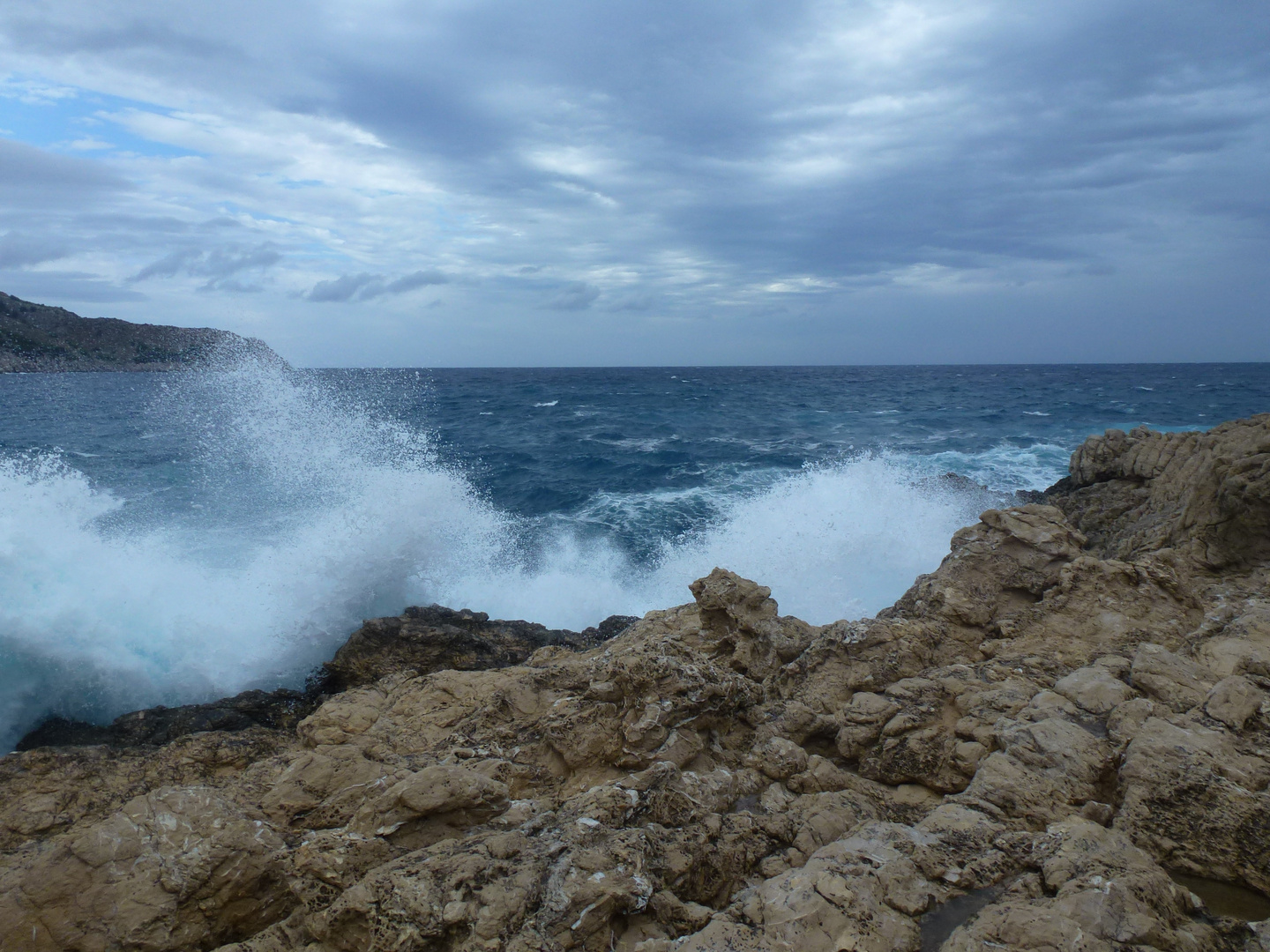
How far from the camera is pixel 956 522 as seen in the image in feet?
48.6

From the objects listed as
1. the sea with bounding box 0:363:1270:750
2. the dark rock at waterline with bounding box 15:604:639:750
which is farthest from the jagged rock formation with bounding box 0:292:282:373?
the dark rock at waterline with bounding box 15:604:639:750

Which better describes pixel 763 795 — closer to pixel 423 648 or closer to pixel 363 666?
pixel 423 648

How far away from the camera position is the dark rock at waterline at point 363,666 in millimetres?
7324

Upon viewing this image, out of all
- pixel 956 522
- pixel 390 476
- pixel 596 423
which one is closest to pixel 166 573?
pixel 390 476

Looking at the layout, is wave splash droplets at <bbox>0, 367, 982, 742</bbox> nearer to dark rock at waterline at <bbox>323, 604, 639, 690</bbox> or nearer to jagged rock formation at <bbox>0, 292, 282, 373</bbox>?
dark rock at waterline at <bbox>323, 604, 639, 690</bbox>

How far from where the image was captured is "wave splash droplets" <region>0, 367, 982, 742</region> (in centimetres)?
938

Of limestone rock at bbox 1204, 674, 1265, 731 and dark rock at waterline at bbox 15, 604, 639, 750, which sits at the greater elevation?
limestone rock at bbox 1204, 674, 1265, 731

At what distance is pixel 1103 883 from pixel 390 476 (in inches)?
598

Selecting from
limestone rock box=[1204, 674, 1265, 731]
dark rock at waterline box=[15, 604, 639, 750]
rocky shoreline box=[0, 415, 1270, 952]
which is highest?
limestone rock box=[1204, 674, 1265, 731]

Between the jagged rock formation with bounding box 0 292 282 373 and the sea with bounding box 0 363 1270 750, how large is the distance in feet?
238

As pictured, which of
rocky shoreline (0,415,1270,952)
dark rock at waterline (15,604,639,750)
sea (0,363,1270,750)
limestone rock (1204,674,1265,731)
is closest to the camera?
rocky shoreline (0,415,1270,952)

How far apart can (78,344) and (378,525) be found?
109 meters

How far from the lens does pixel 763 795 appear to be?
13.6 ft

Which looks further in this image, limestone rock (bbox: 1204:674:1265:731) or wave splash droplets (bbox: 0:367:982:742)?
wave splash droplets (bbox: 0:367:982:742)
